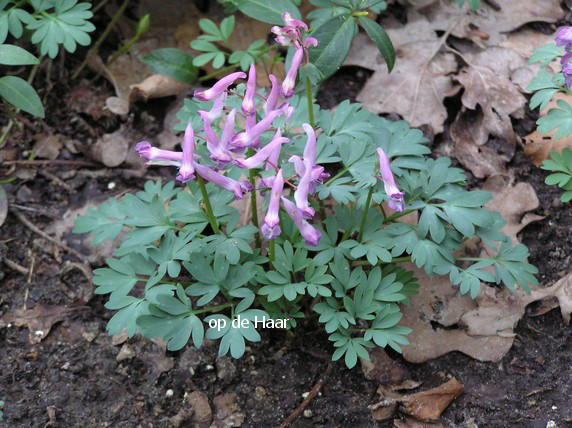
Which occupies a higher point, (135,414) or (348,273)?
(348,273)

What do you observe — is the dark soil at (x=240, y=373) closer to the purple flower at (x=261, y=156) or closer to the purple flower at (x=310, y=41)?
the purple flower at (x=261, y=156)

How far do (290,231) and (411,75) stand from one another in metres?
1.58

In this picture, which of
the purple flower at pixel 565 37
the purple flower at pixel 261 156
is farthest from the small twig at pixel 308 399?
the purple flower at pixel 565 37

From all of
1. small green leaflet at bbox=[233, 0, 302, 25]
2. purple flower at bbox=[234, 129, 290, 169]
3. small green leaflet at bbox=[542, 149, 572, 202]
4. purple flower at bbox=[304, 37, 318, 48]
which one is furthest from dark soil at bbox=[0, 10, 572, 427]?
small green leaflet at bbox=[233, 0, 302, 25]

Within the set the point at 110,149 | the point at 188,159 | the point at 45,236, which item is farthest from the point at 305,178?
the point at 110,149

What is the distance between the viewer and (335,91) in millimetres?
3770

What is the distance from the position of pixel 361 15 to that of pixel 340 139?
0.52m

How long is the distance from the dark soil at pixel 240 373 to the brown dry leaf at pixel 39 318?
3 cm

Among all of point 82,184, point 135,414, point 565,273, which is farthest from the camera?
point 82,184

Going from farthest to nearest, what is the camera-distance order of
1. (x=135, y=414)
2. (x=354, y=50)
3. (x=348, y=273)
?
(x=354, y=50) → (x=135, y=414) → (x=348, y=273)

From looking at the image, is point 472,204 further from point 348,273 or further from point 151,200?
point 151,200

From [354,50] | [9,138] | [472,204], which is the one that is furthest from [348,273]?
[9,138]

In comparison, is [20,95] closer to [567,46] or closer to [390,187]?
[390,187]

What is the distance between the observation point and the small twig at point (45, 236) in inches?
128
